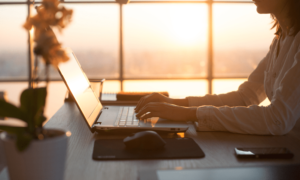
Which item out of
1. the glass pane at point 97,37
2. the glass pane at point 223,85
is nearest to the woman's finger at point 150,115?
the glass pane at point 97,37

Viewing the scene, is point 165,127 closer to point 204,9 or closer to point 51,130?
point 51,130

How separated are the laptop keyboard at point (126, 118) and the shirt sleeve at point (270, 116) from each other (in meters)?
0.28

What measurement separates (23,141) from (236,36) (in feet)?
14.9

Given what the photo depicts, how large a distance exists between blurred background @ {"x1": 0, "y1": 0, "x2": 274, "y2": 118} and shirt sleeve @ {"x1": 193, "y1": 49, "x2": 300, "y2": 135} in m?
3.07

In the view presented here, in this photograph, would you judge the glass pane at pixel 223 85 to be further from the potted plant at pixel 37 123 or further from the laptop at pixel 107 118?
the potted plant at pixel 37 123

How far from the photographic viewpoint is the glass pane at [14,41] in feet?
13.7

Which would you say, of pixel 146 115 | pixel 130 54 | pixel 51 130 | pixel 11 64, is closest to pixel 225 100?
pixel 146 115

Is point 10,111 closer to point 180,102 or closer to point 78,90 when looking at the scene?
point 78,90

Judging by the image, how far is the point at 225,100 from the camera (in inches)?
57.8

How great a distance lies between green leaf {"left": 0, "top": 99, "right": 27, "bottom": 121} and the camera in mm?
466

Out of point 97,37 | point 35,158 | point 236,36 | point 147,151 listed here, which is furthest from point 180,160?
point 236,36

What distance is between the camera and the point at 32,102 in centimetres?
48

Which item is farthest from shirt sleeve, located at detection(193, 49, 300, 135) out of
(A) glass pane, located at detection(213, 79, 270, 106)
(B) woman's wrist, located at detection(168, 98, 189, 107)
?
(A) glass pane, located at detection(213, 79, 270, 106)

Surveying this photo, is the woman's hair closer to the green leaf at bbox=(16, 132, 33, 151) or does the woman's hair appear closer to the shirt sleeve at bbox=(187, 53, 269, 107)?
the shirt sleeve at bbox=(187, 53, 269, 107)
